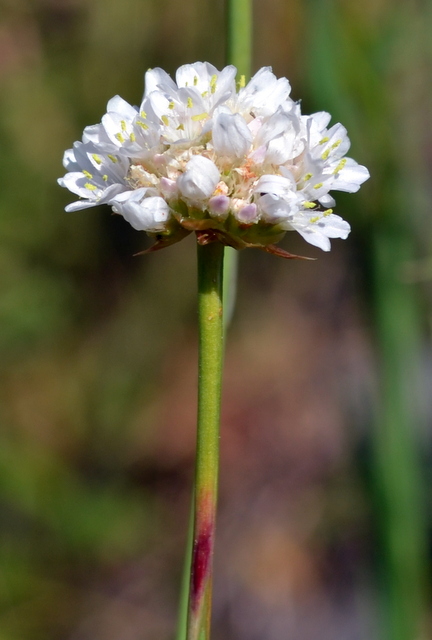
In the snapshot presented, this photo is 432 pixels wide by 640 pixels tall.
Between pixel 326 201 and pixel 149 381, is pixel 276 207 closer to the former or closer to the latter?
pixel 326 201

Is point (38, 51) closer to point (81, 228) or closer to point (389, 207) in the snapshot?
point (81, 228)

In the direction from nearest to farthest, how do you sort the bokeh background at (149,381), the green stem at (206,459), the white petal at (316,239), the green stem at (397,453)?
the green stem at (206,459) → the white petal at (316,239) → the green stem at (397,453) → the bokeh background at (149,381)

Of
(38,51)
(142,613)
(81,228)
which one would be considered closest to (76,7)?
(38,51)

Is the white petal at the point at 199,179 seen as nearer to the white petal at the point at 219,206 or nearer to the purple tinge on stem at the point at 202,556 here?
the white petal at the point at 219,206

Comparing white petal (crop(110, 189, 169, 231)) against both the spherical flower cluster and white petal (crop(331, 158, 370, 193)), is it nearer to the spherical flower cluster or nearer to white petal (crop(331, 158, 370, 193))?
the spherical flower cluster

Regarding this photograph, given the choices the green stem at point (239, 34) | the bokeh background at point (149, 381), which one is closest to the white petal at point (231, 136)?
the green stem at point (239, 34)

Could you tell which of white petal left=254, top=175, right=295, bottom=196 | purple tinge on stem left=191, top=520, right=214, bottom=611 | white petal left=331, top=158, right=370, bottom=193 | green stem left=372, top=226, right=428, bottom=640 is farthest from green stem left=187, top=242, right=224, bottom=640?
green stem left=372, top=226, right=428, bottom=640
